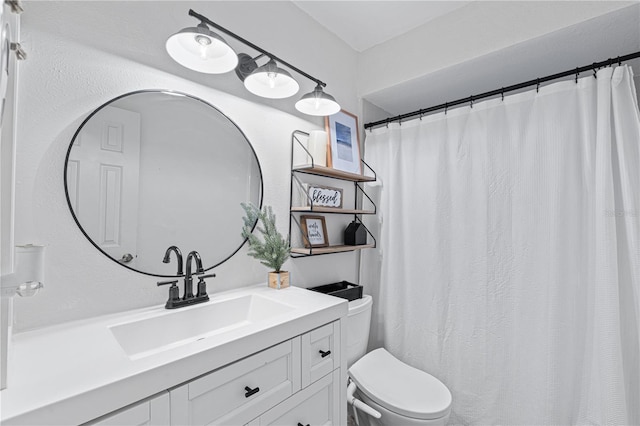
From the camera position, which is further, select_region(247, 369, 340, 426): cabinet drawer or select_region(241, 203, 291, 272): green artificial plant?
select_region(241, 203, 291, 272): green artificial plant

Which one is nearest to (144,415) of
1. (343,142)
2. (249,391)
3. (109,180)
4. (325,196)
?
(249,391)

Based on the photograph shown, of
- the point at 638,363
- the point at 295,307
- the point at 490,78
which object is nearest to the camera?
the point at 295,307

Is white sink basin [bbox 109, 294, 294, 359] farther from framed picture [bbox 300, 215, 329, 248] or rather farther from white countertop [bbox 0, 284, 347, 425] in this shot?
framed picture [bbox 300, 215, 329, 248]

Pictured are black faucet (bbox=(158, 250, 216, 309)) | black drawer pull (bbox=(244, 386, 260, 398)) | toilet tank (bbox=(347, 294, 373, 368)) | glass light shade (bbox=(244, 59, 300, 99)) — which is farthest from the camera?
toilet tank (bbox=(347, 294, 373, 368))

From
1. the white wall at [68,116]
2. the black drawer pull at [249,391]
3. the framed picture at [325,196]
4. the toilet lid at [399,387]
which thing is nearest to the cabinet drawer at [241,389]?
the black drawer pull at [249,391]

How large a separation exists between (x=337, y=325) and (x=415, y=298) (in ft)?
2.95

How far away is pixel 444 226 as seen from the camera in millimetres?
1775

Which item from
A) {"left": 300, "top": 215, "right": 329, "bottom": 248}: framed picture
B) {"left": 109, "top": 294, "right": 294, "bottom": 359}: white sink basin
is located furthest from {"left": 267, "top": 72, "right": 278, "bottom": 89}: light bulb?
{"left": 109, "top": 294, "right": 294, "bottom": 359}: white sink basin

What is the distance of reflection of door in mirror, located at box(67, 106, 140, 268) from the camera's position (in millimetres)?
973

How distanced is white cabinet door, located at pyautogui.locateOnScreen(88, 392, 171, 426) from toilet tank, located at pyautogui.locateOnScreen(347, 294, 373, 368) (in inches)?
41.9

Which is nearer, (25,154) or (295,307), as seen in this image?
(25,154)

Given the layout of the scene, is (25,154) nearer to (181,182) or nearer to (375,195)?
(181,182)

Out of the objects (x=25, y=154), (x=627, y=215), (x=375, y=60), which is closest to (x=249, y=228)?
(x=25, y=154)

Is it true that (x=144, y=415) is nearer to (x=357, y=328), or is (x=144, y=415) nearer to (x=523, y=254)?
(x=357, y=328)
